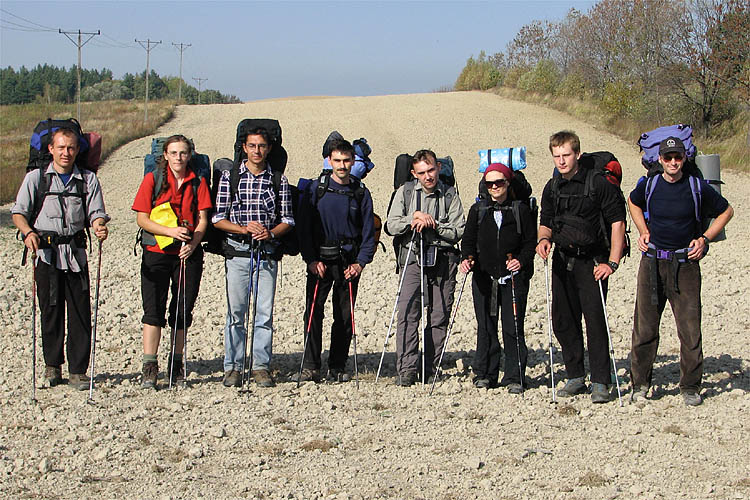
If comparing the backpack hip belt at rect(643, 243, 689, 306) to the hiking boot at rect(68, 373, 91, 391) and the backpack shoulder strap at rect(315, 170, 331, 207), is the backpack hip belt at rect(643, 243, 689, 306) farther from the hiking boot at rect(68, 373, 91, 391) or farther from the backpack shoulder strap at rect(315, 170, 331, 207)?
the hiking boot at rect(68, 373, 91, 391)

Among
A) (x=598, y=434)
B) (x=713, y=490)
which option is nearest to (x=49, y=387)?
(x=598, y=434)

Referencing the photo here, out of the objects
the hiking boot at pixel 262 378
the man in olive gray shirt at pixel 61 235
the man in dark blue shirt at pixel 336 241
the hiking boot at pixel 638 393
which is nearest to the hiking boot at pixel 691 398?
the hiking boot at pixel 638 393

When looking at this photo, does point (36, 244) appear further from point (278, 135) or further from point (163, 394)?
point (278, 135)

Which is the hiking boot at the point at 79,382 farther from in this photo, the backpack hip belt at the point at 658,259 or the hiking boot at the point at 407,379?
the backpack hip belt at the point at 658,259

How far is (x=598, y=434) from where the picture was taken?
18.6 feet

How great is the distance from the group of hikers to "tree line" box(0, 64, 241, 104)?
9393cm

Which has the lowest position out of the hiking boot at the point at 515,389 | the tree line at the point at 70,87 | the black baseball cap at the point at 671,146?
the hiking boot at the point at 515,389

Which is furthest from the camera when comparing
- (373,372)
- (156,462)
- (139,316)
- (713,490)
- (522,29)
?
(522,29)

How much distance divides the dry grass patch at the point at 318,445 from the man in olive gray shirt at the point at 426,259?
5.19 feet

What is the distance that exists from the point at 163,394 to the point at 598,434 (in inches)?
130

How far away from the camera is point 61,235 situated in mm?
6418

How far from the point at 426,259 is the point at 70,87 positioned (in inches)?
4787

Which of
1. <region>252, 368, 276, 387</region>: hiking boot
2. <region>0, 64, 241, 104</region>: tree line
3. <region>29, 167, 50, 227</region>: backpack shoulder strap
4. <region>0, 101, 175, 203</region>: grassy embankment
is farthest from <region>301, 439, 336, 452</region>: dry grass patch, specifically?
<region>0, 64, 241, 104</region>: tree line

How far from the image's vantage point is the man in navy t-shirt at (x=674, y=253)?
6070 mm
